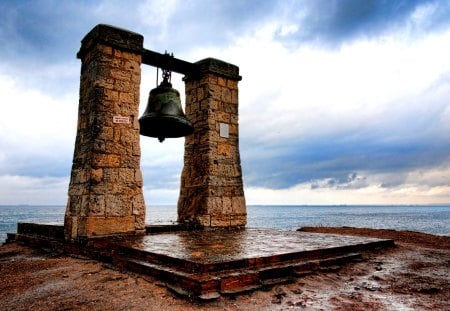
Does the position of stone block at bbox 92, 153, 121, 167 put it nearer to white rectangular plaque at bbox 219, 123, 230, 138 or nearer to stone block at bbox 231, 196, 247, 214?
white rectangular plaque at bbox 219, 123, 230, 138

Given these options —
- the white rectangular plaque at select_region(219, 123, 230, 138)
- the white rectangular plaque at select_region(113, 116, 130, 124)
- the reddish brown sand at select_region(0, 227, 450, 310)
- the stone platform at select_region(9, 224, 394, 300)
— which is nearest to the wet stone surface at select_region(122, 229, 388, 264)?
the stone platform at select_region(9, 224, 394, 300)

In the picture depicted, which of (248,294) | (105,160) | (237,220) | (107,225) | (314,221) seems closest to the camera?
(248,294)

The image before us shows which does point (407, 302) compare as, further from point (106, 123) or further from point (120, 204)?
point (106, 123)

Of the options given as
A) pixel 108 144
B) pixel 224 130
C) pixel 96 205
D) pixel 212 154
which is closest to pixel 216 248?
pixel 96 205

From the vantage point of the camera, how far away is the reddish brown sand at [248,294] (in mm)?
2963

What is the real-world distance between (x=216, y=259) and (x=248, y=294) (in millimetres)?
490

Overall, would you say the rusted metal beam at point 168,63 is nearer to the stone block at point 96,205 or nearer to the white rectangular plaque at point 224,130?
the white rectangular plaque at point 224,130

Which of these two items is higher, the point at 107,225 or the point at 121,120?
the point at 121,120

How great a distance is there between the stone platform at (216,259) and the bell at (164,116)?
179 centimetres

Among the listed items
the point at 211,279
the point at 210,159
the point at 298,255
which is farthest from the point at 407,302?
the point at 210,159

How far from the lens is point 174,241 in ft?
16.0

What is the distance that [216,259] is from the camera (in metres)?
3.47

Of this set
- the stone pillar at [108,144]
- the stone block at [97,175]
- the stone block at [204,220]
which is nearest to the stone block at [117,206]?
the stone pillar at [108,144]

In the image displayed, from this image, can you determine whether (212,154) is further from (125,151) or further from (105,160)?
(105,160)
